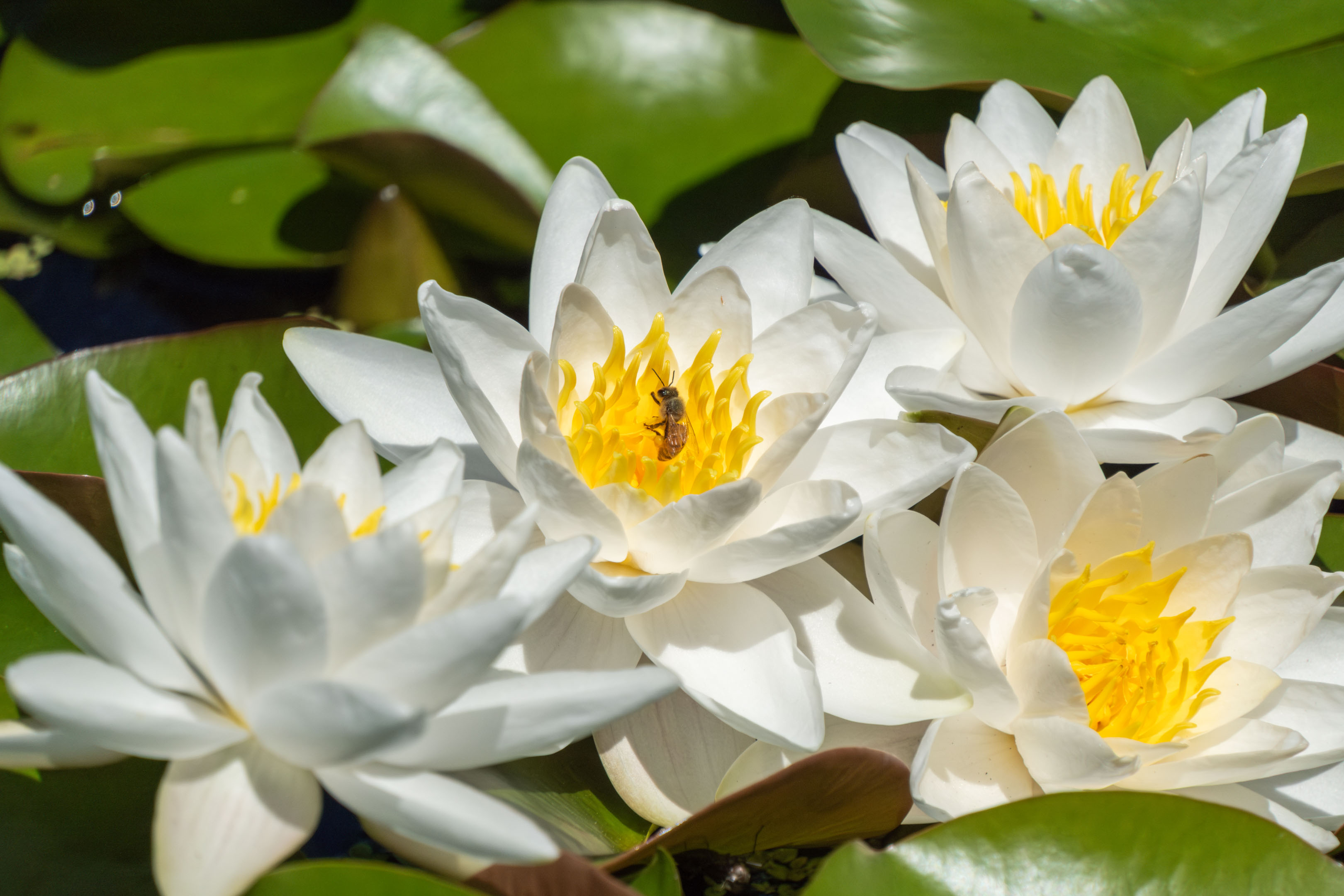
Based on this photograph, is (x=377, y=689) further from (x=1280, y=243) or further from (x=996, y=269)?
(x=1280, y=243)

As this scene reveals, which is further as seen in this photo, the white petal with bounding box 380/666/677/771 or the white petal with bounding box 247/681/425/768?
the white petal with bounding box 380/666/677/771

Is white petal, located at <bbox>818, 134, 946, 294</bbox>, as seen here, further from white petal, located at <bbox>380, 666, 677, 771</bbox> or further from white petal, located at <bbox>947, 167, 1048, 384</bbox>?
white petal, located at <bbox>380, 666, 677, 771</bbox>

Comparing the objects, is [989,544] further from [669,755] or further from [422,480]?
[422,480]

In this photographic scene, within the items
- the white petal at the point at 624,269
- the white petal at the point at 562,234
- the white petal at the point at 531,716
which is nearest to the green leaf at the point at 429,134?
the white petal at the point at 562,234

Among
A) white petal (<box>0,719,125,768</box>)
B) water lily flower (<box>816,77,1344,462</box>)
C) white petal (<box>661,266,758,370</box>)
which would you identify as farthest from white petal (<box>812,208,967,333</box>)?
white petal (<box>0,719,125,768</box>)

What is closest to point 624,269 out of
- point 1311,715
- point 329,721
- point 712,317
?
point 712,317

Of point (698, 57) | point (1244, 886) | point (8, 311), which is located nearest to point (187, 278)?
point (8, 311)

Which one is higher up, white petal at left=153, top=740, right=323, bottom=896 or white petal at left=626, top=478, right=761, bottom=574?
white petal at left=626, top=478, right=761, bottom=574
